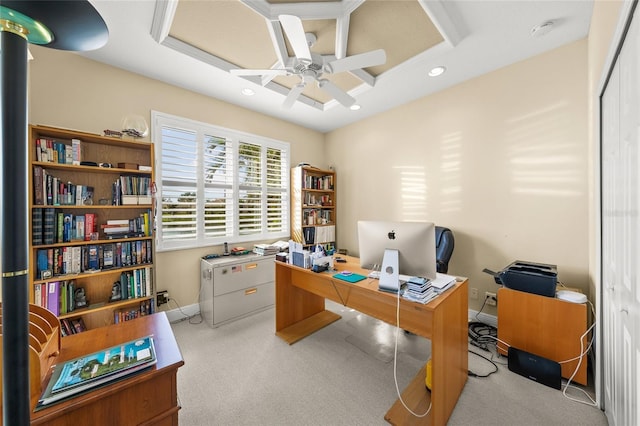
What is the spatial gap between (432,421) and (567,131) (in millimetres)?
2638

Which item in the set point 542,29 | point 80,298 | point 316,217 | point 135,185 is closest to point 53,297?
point 80,298

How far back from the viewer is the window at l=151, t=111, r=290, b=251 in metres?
2.81

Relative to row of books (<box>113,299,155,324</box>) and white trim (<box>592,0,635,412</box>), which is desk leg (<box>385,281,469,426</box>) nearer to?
white trim (<box>592,0,635,412</box>)

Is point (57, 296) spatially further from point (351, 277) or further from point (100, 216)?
point (351, 277)

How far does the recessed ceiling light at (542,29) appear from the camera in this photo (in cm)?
192

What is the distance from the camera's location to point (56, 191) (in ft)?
6.64

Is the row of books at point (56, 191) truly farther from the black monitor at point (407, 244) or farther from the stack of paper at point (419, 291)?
the stack of paper at point (419, 291)

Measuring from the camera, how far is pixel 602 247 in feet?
5.14

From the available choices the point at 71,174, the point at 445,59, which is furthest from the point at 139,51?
the point at 445,59

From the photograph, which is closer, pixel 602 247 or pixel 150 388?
pixel 150 388

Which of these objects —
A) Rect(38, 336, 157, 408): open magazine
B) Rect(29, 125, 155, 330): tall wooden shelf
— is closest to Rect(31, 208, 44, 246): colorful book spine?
Rect(29, 125, 155, 330): tall wooden shelf

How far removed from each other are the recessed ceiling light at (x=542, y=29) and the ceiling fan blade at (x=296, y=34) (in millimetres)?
1881

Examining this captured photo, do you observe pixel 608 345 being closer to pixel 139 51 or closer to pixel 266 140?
pixel 266 140

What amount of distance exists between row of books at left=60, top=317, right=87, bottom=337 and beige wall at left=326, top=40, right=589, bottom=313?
3591 millimetres
